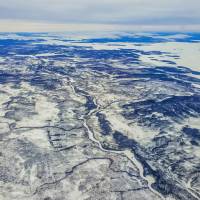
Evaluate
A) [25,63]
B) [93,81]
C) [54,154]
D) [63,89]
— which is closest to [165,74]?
[93,81]

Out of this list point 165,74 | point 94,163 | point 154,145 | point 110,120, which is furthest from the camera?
point 165,74

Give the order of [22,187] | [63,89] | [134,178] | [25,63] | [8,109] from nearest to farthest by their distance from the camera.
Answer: [22,187], [134,178], [8,109], [63,89], [25,63]

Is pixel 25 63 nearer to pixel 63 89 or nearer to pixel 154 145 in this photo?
pixel 63 89

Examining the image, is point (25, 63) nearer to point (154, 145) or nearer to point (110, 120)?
point (110, 120)

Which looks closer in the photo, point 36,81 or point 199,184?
point 199,184

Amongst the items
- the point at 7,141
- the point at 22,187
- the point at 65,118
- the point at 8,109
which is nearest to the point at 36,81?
the point at 8,109

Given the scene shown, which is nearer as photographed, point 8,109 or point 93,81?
point 8,109

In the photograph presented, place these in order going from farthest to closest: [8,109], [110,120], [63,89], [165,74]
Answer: [165,74]
[63,89]
[8,109]
[110,120]

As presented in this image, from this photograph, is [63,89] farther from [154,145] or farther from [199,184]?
[199,184]

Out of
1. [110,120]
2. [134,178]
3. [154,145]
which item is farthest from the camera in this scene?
[110,120]
